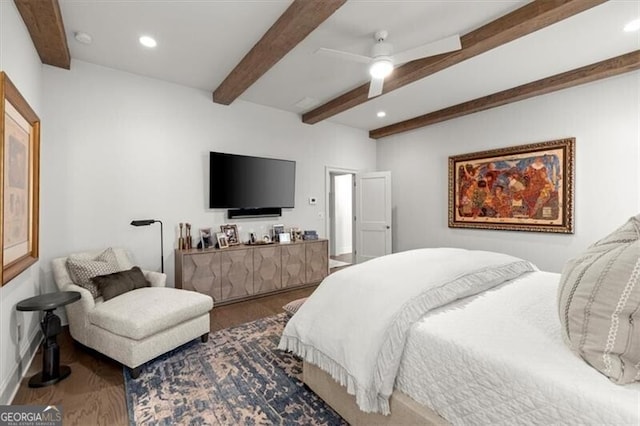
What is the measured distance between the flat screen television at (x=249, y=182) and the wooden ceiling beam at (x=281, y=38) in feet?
3.23

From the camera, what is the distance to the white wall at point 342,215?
7948mm

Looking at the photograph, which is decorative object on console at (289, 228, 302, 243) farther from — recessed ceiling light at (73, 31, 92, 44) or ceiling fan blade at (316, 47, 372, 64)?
recessed ceiling light at (73, 31, 92, 44)

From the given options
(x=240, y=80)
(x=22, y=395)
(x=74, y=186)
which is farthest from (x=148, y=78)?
(x=22, y=395)

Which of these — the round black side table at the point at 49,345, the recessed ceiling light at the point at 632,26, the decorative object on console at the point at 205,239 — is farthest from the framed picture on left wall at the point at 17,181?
the recessed ceiling light at the point at 632,26

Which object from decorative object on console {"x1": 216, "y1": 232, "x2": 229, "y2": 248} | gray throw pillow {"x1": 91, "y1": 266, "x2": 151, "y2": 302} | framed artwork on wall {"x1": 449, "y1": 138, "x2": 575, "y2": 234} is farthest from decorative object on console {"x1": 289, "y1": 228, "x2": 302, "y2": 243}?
framed artwork on wall {"x1": 449, "y1": 138, "x2": 575, "y2": 234}

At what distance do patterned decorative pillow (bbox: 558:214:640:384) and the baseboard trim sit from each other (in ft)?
9.90

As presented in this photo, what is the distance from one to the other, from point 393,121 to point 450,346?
483 centimetres

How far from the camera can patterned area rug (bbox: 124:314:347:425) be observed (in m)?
1.74

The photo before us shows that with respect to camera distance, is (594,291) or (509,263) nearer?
(594,291)

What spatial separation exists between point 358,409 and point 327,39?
9.76ft

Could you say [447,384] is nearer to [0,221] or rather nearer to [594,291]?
[594,291]

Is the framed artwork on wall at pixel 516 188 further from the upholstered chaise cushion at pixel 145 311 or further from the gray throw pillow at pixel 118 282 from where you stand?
the gray throw pillow at pixel 118 282

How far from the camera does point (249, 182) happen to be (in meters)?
4.25

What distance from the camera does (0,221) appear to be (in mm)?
1682
